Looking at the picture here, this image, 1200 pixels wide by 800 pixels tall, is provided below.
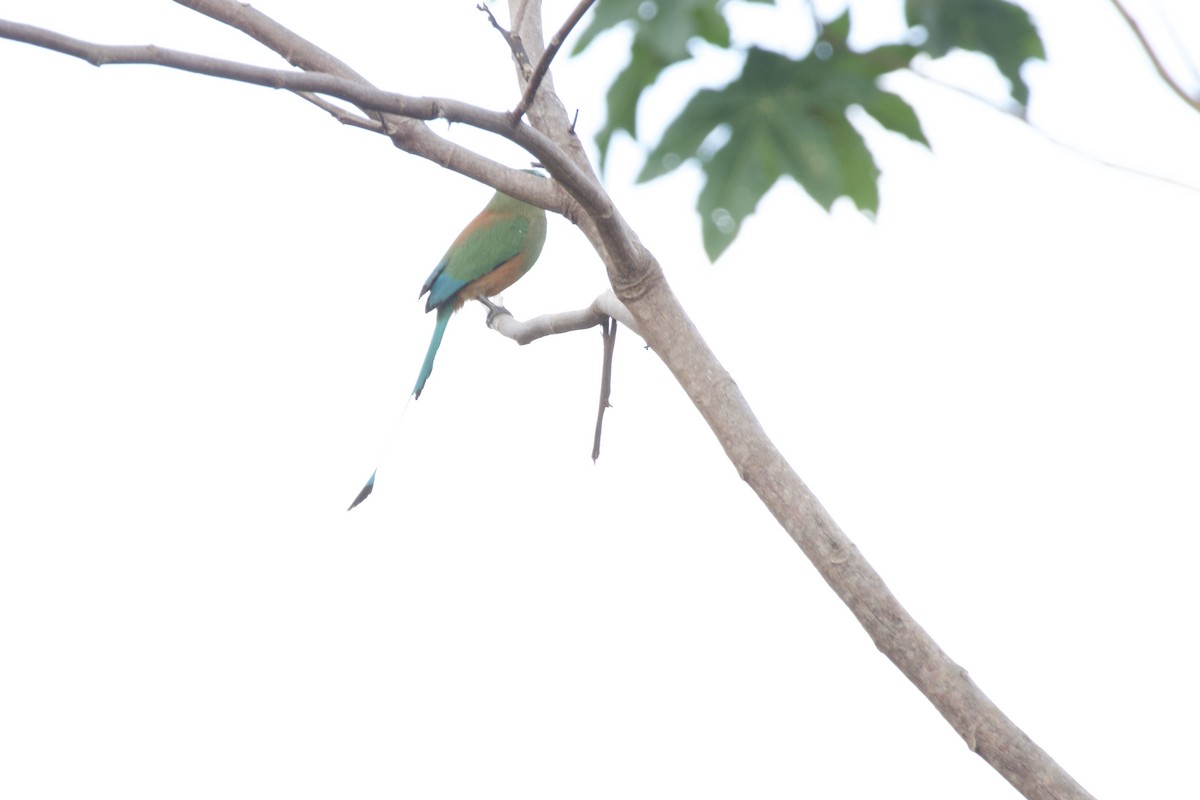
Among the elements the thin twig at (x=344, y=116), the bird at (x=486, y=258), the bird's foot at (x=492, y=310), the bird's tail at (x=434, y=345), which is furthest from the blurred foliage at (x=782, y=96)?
the bird at (x=486, y=258)

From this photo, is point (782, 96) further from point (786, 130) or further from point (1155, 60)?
point (1155, 60)

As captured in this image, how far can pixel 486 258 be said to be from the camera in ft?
13.4

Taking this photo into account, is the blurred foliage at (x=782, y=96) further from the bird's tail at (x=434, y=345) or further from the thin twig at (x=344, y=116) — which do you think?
the bird's tail at (x=434, y=345)

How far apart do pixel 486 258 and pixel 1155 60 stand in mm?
3057

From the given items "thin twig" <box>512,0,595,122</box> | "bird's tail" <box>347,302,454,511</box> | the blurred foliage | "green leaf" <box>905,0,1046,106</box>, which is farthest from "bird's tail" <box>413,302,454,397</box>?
"green leaf" <box>905,0,1046,106</box>

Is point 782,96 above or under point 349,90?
under

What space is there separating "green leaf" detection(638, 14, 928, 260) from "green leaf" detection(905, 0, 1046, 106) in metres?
0.09

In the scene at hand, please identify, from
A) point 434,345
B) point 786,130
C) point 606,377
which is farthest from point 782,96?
point 434,345

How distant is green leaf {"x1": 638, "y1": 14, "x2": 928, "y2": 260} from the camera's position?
4.97 feet

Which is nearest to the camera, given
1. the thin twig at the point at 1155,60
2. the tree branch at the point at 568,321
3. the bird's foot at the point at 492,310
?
the thin twig at the point at 1155,60

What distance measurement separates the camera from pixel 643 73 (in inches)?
63.3

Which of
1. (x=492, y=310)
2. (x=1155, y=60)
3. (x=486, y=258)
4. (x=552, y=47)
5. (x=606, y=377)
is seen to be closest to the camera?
(x=1155, y=60)

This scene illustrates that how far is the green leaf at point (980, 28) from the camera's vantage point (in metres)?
1.37

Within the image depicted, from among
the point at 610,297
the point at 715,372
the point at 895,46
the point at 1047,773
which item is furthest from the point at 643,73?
the point at 1047,773
